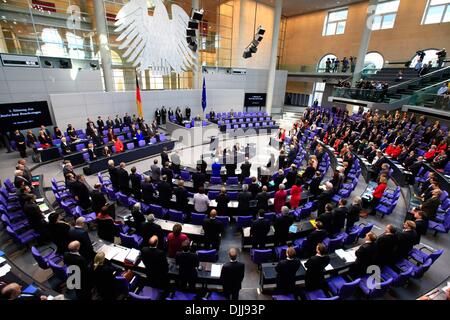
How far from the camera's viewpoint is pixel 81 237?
4.31 metres

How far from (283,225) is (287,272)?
1.42m

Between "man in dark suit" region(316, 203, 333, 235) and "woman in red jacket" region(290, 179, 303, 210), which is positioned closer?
"man in dark suit" region(316, 203, 333, 235)

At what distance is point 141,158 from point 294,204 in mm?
8749

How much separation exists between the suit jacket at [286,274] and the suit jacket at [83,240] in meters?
3.65

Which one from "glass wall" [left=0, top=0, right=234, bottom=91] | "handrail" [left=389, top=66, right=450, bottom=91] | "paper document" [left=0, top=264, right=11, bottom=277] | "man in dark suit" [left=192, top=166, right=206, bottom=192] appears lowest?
"paper document" [left=0, top=264, right=11, bottom=277]

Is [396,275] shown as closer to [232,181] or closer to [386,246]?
[386,246]

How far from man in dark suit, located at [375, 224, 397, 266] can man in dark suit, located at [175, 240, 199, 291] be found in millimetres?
3667

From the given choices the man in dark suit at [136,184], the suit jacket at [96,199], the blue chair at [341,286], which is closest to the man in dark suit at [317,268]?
the blue chair at [341,286]

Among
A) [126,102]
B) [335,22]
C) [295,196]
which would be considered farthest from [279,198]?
[335,22]

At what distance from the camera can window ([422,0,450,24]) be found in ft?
58.3

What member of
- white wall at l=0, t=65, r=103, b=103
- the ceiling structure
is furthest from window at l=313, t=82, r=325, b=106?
white wall at l=0, t=65, r=103, b=103

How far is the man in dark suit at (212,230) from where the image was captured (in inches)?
197

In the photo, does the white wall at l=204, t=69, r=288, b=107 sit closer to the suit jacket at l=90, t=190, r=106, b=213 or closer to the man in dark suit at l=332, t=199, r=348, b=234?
the suit jacket at l=90, t=190, r=106, b=213
